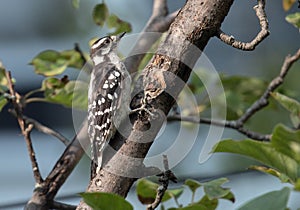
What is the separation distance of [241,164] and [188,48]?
6.45ft

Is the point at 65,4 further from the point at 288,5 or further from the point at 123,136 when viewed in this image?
the point at 123,136

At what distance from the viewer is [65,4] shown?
481 cm

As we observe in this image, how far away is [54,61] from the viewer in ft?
6.85

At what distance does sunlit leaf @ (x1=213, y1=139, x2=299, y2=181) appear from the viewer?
3.76ft

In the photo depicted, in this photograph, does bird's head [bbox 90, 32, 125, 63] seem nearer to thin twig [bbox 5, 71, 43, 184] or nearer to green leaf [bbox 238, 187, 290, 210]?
thin twig [bbox 5, 71, 43, 184]

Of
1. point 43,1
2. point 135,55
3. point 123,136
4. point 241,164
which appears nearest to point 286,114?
point 241,164

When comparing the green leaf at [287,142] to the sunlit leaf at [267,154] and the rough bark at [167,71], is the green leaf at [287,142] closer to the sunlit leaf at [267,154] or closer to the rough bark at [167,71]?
the sunlit leaf at [267,154]

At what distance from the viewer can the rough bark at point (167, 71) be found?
130 centimetres

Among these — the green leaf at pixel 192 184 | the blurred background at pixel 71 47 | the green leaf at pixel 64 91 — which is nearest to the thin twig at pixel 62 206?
the green leaf at pixel 192 184

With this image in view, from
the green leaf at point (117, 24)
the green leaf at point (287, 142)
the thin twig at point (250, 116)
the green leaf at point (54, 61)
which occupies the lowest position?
the thin twig at point (250, 116)

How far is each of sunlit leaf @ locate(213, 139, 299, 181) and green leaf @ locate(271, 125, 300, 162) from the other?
11 millimetres

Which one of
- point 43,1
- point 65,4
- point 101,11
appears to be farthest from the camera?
point 43,1

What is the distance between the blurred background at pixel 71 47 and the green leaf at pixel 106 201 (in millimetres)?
1775

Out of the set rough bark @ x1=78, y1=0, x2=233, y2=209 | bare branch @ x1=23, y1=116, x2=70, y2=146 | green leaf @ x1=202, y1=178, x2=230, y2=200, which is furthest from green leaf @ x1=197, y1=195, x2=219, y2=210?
bare branch @ x1=23, y1=116, x2=70, y2=146
